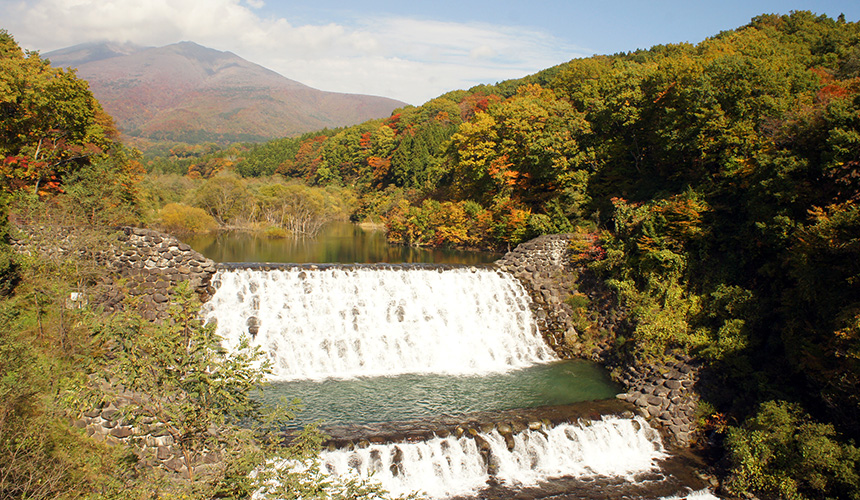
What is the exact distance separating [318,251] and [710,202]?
72.2 feet

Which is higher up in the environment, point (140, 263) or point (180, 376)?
point (180, 376)

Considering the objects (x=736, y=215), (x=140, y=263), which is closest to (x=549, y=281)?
(x=736, y=215)

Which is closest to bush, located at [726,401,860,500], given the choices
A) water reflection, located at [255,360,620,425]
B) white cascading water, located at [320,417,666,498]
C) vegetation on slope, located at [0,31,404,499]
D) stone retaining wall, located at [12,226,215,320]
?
white cascading water, located at [320,417,666,498]

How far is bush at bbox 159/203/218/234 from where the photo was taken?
1430 inches

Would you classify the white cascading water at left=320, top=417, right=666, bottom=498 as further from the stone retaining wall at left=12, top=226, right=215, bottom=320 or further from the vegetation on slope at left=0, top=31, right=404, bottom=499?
the stone retaining wall at left=12, top=226, right=215, bottom=320

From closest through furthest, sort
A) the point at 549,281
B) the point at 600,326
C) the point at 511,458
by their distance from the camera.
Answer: the point at 511,458, the point at 600,326, the point at 549,281

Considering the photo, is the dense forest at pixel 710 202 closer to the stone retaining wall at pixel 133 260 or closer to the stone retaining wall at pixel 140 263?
the stone retaining wall at pixel 133 260

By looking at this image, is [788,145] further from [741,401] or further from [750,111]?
[741,401]

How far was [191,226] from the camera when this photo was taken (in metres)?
37.7

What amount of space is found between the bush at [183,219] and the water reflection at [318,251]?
1502 mm

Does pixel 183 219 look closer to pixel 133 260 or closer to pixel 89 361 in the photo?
pixel 133 260

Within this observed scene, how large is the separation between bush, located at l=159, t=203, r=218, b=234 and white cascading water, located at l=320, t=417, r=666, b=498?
30953 mm

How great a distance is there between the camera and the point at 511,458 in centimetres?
1137

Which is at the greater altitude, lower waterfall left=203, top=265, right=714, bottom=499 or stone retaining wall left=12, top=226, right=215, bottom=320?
stone retaining wall left=12, top=226, right=215, bottom=320
